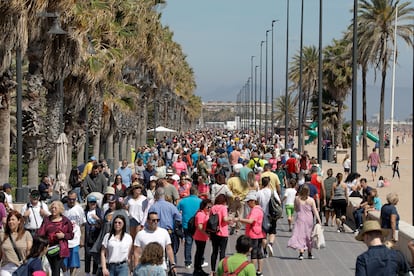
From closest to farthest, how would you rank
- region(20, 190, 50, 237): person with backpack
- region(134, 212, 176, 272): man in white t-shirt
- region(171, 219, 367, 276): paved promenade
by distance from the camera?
region(134, 212, 176, 272): man in white t-shirt < region(20, 190, 50, 237): person with backpack < region(171, 219, 367, 276): paved promenade

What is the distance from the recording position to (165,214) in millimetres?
13000

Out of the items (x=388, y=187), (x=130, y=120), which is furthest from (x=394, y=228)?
(x=130, y=120)

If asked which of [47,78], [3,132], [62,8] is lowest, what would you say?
[3,132]

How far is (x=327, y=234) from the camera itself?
1900cm

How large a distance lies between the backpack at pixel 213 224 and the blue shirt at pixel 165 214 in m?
0.59

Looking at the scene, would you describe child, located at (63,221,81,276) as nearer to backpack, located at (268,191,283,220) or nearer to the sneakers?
backpack, located at (268,191,283,220)

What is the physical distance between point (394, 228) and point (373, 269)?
19.7ft

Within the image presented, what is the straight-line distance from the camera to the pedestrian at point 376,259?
725cm

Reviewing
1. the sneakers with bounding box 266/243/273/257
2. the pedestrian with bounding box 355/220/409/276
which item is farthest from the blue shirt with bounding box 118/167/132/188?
the pedestrian with bounding box 355/220/409/276

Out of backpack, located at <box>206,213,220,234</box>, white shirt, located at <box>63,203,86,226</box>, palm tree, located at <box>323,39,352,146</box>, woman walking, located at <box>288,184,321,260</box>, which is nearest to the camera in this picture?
white shirt, located at <box>63,203,86,226</box>

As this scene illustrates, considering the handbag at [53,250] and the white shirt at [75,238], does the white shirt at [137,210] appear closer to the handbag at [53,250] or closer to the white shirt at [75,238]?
the white shirt at [75,238]

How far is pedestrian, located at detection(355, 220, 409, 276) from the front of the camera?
7.25 meters

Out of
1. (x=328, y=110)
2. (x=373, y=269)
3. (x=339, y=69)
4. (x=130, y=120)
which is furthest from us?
(x=328, y=110)

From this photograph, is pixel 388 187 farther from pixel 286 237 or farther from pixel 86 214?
pixel 86 214
